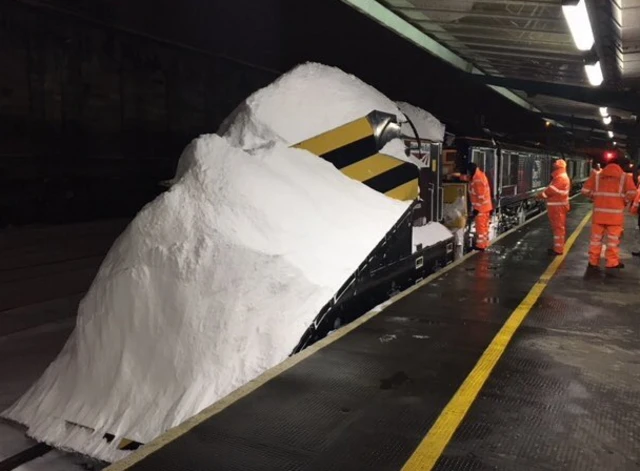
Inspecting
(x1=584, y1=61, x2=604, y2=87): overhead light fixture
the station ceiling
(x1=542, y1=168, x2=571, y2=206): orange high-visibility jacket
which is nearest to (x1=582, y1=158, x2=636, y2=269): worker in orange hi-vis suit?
(x1=542, y1=168, x2=571, y2=206): orange high-visibility jacket

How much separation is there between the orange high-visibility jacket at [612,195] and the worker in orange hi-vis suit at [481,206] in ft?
5.86

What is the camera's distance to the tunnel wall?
10977 millimetres

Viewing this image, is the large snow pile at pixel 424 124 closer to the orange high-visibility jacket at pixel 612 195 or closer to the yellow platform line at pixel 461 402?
the orange high-visibility jacket at pixel 612 195

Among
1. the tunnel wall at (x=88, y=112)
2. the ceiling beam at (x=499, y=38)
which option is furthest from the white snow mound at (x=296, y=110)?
the tunnel wall at (x=88, y=112)

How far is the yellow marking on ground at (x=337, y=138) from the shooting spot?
5609mm

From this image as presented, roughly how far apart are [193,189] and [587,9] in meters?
6.07

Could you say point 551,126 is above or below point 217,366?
above

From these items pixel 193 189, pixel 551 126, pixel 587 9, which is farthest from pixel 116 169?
pixel 551 126

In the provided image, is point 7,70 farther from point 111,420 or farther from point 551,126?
point 551,126

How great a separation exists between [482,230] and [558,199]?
4.26 ft

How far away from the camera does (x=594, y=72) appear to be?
10.7m

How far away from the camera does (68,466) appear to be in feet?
13.1

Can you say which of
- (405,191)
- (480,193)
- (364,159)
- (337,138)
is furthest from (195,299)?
(480,193)

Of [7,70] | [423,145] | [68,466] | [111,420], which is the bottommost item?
[68,466]
